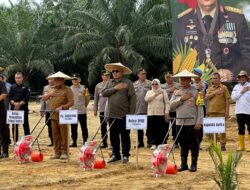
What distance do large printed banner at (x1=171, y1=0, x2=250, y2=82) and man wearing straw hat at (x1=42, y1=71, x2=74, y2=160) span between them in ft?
33.1

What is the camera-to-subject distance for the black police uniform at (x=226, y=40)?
21156mm

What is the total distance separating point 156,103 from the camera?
1361 cm

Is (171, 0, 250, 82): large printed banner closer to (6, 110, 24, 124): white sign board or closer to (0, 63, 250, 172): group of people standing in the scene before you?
(0, 63, 250, 172): group of people standing

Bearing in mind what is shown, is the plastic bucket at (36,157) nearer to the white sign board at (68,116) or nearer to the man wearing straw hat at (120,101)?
the white sign board at (68,116)

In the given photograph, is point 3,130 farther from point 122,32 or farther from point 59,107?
point 122,32

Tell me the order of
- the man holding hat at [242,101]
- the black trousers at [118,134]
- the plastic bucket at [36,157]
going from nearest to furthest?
the black trousers at [118,134]
the plastic bucket at [36,157]
the man holding hat at [242,101]

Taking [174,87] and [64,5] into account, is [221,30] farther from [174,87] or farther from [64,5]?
[64,5]

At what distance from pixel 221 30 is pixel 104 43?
1329 cm

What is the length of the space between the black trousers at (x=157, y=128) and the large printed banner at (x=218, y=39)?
7.47 metres

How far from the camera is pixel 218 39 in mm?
21328

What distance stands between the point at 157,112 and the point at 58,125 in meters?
2.83

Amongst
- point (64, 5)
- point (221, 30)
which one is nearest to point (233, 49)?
point (221, 30)

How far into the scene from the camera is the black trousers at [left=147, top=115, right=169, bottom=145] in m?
13.8

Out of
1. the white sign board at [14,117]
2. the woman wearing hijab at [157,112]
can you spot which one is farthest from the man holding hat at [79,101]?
the white sign board at [14,117]
